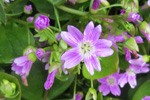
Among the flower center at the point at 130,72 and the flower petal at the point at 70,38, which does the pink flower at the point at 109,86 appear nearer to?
the flower center at the point at 130,72

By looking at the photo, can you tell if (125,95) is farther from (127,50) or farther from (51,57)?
(51,57)

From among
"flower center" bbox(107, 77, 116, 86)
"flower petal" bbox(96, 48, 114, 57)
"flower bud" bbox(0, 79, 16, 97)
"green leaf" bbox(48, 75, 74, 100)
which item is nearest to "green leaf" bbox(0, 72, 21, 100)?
"flower bud" bbox(0, 79, 16, 97)

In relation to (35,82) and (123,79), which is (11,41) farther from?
(123,79)

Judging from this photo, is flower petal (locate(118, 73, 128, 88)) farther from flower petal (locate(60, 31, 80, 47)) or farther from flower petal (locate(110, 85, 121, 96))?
flower petal (locate(60, 31, 80, 47))

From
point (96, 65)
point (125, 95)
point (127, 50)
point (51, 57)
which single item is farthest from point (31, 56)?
point (125, 95)

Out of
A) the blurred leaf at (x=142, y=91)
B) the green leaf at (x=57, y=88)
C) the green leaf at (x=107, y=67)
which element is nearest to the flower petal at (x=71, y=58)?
the green leaf at (x=107, y=67)

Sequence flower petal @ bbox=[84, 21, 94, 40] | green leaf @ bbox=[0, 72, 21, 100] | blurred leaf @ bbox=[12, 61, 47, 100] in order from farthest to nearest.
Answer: blurred leaf @ bbox=[12, 61, 47, 100] < green leaf @ bbox=[0, 72, 21, 100] < flower petal @ bbox=[84, 21, 94, 40]
